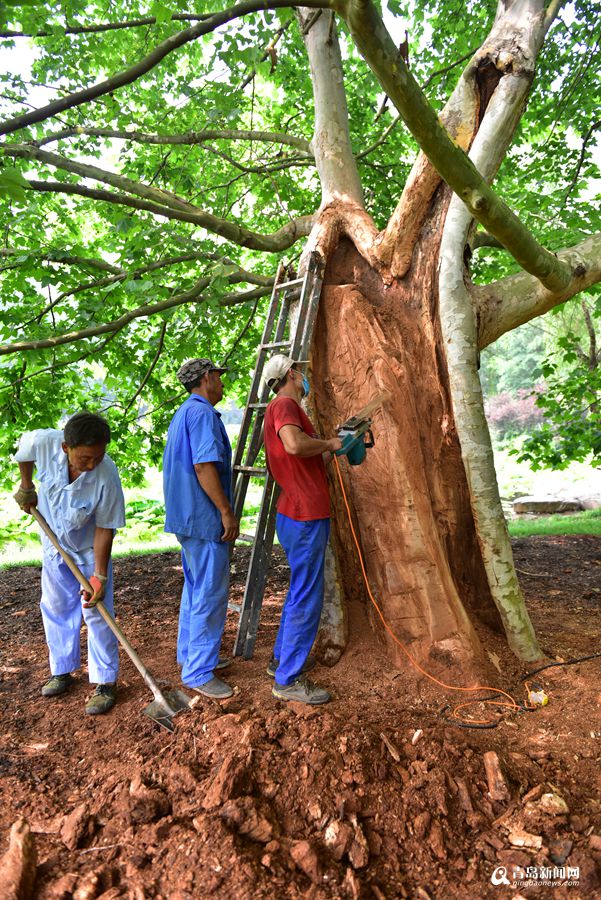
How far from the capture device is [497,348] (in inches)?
1547

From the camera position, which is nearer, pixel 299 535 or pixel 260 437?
pixel 299 535

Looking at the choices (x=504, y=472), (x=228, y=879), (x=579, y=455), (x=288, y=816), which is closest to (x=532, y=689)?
(x=288, y=816)

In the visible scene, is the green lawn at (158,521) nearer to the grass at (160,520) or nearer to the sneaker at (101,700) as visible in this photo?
the grass at (160,520)

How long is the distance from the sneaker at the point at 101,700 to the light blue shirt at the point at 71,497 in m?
0.76

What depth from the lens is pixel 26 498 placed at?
12.1 feet

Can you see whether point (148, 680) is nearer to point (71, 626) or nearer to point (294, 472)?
point (71, 626)

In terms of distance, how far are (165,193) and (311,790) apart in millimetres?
4932

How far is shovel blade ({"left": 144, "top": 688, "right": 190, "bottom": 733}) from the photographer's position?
3.17 meters

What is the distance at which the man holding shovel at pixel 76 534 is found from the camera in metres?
3.49

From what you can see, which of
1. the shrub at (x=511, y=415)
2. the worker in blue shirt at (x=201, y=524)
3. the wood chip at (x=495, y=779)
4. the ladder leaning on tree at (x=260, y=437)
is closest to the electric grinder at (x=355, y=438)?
the ladder leaning on tree at (x=260, y=437)

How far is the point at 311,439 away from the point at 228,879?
1985 millimetres

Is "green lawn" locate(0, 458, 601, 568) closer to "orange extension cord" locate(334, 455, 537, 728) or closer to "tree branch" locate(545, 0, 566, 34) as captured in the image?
"orange extension cord" locate(334, 455, 537, 728)

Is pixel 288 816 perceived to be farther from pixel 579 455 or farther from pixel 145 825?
pixel 579 455

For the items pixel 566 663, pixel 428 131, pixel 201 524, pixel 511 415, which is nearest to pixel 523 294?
pixel 428 131
